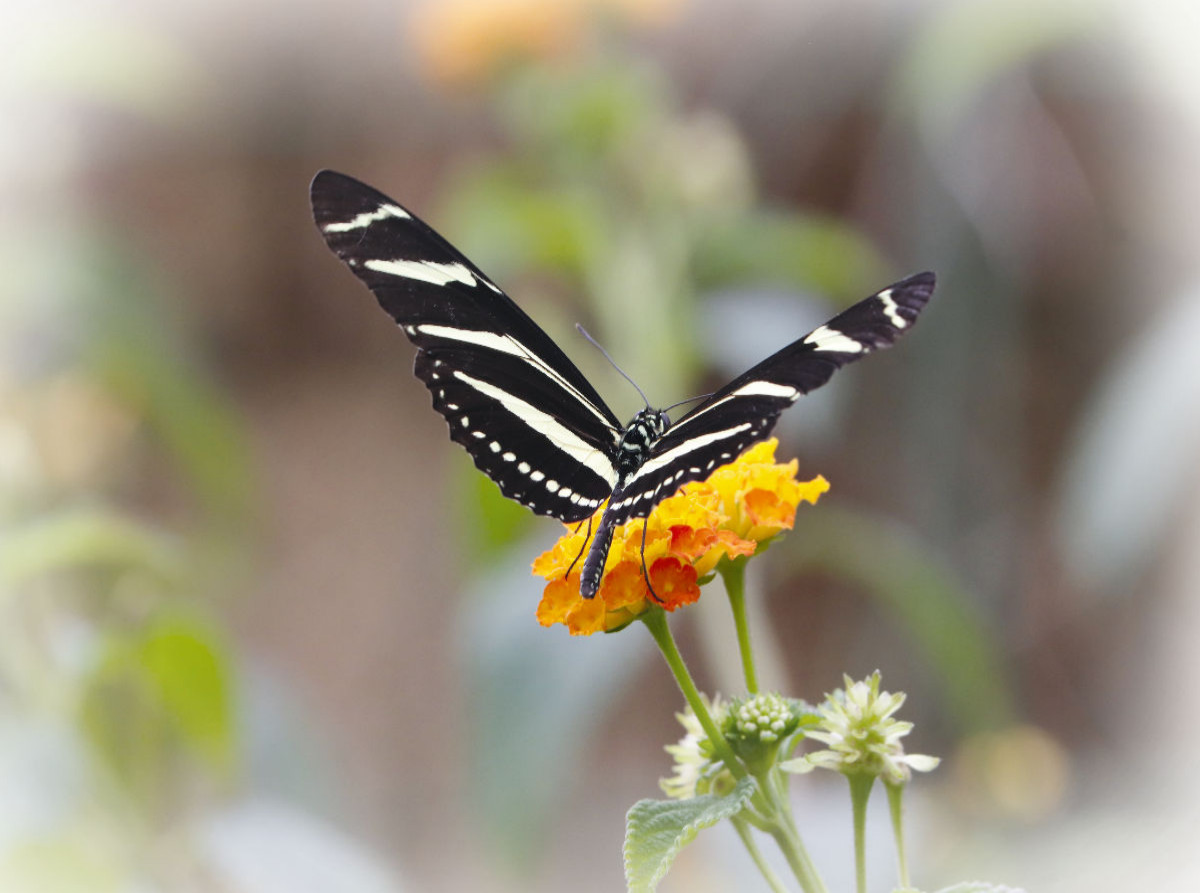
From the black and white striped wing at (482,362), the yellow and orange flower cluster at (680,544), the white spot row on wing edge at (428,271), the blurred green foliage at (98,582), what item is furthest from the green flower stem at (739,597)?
the blurred green foliage at (98,582)

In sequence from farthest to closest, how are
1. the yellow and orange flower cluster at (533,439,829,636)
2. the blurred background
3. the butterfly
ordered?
the blurred background → the butterfly → the yellow and orange flower cluster at (533,439,829,636)

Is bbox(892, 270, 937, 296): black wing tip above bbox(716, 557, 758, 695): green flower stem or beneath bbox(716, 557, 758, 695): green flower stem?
above

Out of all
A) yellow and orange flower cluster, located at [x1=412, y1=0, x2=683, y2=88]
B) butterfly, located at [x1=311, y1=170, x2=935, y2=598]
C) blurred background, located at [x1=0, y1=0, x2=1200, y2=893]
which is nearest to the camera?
butterfly, located at [x1=311, y1=170, x2=935, y2=598]

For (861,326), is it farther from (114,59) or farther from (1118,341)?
(1118,341)

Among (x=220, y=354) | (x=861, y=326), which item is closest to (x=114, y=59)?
(x=220, y=354)

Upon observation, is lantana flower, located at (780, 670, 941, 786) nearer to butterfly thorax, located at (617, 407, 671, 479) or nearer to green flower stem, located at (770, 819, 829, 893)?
green flower stem, located at (770, 819, 829, 893)

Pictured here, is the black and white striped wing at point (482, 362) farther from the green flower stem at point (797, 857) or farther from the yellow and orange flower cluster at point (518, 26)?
the yellow and orange flower cluster at point (518, 26)

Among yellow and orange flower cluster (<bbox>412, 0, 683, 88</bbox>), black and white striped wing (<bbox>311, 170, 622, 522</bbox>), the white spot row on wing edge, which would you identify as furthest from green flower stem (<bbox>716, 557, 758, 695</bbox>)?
yellow and orange flower cluster (<bbox>412, 0, 683, 88</bbox>)

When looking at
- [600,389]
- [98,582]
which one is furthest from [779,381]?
[98,582]
